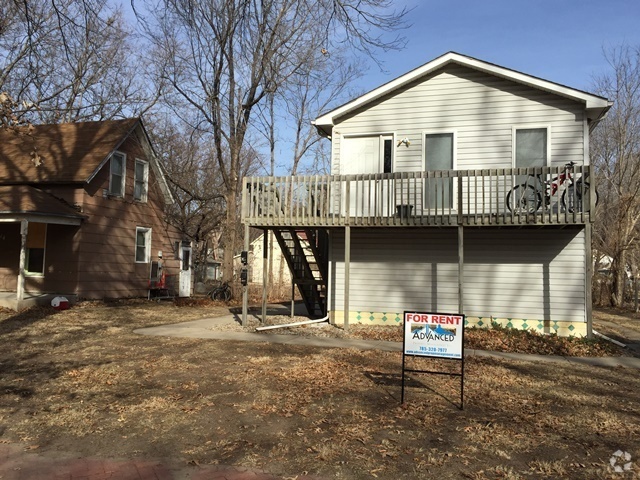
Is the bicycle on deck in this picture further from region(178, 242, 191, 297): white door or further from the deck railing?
the deck railing

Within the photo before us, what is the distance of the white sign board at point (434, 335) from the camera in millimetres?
5574

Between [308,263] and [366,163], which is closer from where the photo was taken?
[366,163]

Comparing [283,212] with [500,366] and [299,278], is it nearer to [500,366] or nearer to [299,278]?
[299,278]

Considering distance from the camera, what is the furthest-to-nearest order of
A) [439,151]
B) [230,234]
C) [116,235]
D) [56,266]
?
[230,234]
[116,235]
[56,266]
[439,151]

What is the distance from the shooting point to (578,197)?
10.3 m

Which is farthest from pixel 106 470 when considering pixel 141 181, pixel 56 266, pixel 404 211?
pixel 141 181

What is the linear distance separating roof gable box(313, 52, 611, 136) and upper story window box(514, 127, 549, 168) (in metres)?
0.97

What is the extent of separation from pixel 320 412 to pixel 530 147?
29.5 feet

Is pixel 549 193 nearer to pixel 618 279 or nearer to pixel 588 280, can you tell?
pixel 588 280

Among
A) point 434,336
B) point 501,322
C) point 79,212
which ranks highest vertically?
point 79,212

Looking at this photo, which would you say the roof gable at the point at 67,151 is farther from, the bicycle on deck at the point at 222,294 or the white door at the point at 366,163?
the white door at the point at 366,163

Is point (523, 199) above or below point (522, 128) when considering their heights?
below

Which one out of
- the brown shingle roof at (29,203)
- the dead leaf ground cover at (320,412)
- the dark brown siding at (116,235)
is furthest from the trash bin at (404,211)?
the dark brown siding at (116,235)

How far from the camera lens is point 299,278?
13469 mm
